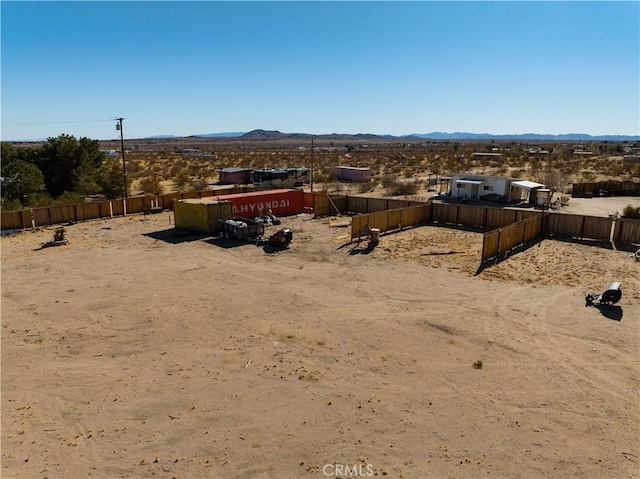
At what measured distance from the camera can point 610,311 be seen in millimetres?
16172

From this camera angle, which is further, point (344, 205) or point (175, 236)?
point (344, 205)

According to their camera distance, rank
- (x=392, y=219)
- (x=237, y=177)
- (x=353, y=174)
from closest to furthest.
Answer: (x=392, y=219)
(x=237, y=177)
(x=353, y=174)

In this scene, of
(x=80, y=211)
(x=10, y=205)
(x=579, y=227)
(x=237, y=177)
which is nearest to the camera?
(x=579, y=227)

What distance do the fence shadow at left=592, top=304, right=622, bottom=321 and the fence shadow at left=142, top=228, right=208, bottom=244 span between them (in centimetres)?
2152

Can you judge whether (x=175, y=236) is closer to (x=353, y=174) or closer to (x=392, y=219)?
(x=392, y=219)

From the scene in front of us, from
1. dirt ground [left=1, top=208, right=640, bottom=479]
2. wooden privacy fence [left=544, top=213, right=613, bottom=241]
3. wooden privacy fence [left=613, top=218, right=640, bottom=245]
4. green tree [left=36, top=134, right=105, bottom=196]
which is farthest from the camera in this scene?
green tree [left=36, top=134, right=105, bottom=196]

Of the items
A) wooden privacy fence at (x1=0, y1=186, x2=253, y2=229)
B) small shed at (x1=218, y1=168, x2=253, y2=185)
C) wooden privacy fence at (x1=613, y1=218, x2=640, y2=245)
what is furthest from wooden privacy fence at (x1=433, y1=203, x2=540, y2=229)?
small shed at (x1=218, y1=168, x2=253, y2=185)

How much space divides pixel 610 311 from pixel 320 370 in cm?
1111

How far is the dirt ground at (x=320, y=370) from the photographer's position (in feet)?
30.0

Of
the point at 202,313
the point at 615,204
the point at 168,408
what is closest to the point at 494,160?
the point at 615,204

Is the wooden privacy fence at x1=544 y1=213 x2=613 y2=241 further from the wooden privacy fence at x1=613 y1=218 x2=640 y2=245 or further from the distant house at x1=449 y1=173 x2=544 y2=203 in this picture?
the distant house at x1=449 y1=173 x2=544 y2=203

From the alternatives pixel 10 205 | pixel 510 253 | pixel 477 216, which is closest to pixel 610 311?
pixel 510 253

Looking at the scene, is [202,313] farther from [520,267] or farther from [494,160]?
[494,160]

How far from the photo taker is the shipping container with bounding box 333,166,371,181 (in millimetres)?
55469
